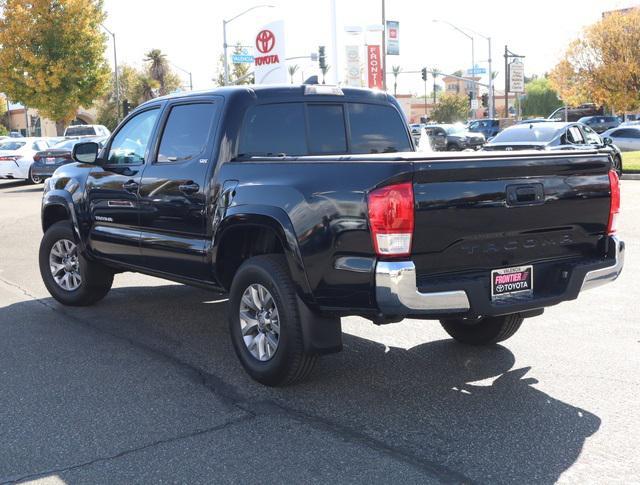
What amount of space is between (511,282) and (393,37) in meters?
42.3

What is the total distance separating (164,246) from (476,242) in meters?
2.70

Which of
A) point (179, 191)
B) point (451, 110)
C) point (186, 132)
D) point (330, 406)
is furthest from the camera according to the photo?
point (451, 110)

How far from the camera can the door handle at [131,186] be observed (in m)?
6.46

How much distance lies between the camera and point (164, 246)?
6.17 meters

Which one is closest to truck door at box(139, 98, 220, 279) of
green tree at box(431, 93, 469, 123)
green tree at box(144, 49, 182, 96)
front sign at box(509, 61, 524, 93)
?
front sign at box(509, 61, 524, 93)

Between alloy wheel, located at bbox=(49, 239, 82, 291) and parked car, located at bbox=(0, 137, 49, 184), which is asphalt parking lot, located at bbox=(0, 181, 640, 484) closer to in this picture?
alloy wheel, located at bbox=(49, 239, 82, 291)

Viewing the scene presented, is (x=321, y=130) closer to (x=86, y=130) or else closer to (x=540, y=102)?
(x=86, y=130)

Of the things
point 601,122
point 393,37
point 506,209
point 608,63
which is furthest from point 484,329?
point 601,122

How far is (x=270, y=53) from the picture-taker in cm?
3497

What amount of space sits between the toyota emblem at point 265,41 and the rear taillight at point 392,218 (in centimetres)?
3183

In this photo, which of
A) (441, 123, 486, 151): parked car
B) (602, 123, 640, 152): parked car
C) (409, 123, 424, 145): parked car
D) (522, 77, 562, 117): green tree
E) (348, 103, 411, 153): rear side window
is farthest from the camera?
(522, 77, 562, 117): green tree

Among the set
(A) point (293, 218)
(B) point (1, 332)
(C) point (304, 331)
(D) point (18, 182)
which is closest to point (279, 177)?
(A) point (293, 218)

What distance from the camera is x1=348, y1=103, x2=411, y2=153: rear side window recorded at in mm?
6305

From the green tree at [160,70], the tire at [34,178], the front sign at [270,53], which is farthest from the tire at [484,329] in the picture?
the green tree at [160,70]
